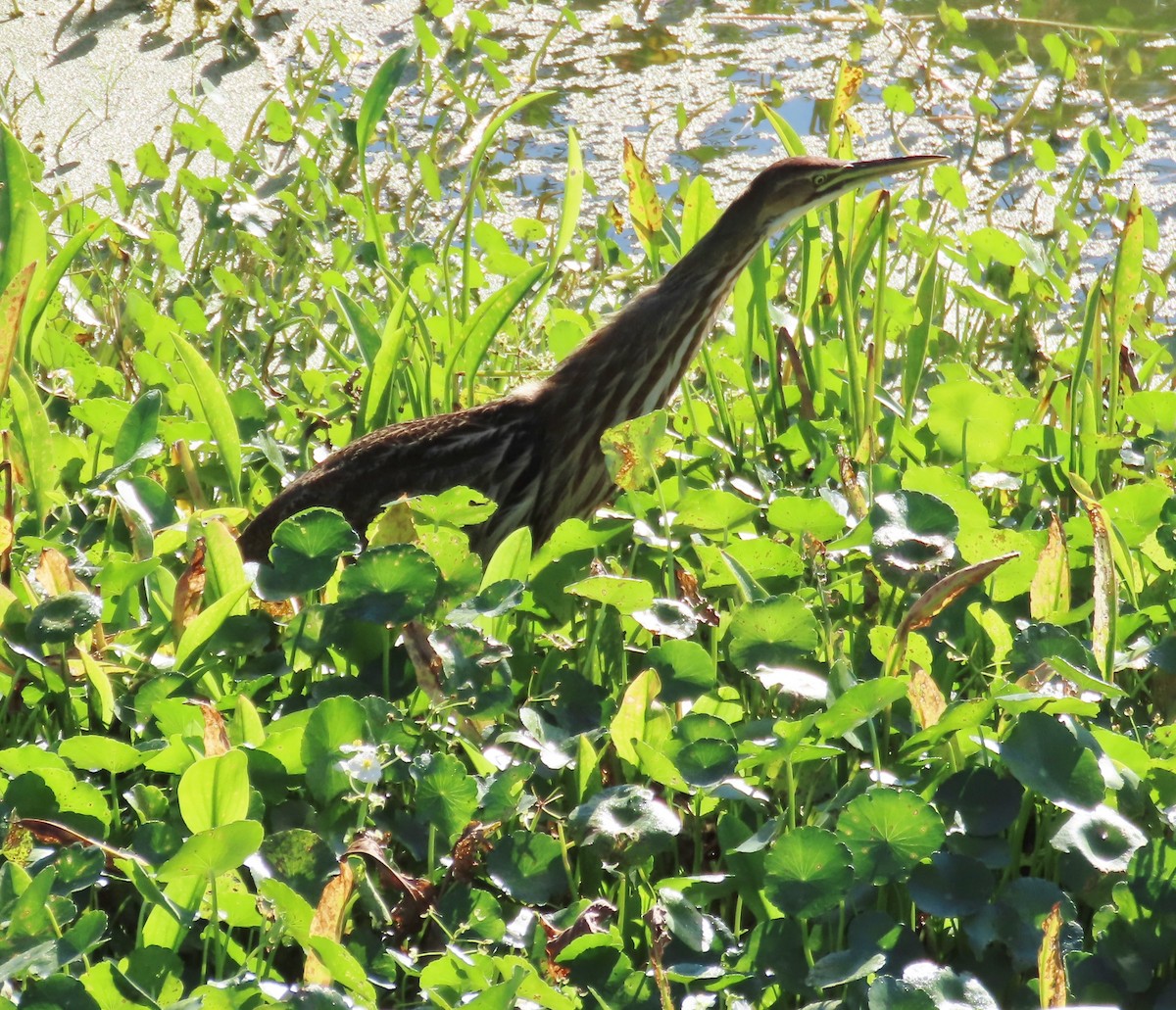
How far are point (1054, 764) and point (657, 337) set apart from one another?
1151 millimetres

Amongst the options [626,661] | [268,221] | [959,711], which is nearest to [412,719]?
[626,661]

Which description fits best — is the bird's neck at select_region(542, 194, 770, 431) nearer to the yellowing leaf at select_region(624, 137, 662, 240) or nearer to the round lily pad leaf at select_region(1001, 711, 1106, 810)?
the yellowing leaf at select_region(624, 137, 662, 240)

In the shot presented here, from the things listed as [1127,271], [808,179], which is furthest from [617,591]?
[1127,271]

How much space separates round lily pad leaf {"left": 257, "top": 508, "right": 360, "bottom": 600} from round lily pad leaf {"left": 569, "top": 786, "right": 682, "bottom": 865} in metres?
0.35

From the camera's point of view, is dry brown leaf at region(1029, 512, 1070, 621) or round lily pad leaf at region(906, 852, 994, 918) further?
dry brown leaf at region(1029, 512, 1070, 621)

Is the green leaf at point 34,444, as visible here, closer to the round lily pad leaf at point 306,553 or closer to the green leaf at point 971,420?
the round lily pad leaf at point 306,553

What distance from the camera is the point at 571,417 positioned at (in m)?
2.29

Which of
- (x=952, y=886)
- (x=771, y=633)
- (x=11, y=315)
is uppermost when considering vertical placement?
(x=11, y=315)

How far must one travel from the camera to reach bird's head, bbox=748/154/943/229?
7.64ft

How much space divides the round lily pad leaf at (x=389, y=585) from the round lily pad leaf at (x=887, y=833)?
0.43 m

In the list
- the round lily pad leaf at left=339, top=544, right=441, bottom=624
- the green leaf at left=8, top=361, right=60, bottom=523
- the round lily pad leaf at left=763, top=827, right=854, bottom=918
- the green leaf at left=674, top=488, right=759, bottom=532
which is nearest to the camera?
the round lily pad leaf at left=763, top=827, right=854, bottom=918

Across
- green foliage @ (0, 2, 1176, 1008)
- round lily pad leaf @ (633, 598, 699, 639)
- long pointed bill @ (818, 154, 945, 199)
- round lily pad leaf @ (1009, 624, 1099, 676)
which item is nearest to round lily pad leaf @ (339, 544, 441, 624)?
green foliage @ (0, 2, 1176, 1008)

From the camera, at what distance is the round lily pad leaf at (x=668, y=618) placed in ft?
5.10

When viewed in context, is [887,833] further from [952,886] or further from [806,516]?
[806,516]
